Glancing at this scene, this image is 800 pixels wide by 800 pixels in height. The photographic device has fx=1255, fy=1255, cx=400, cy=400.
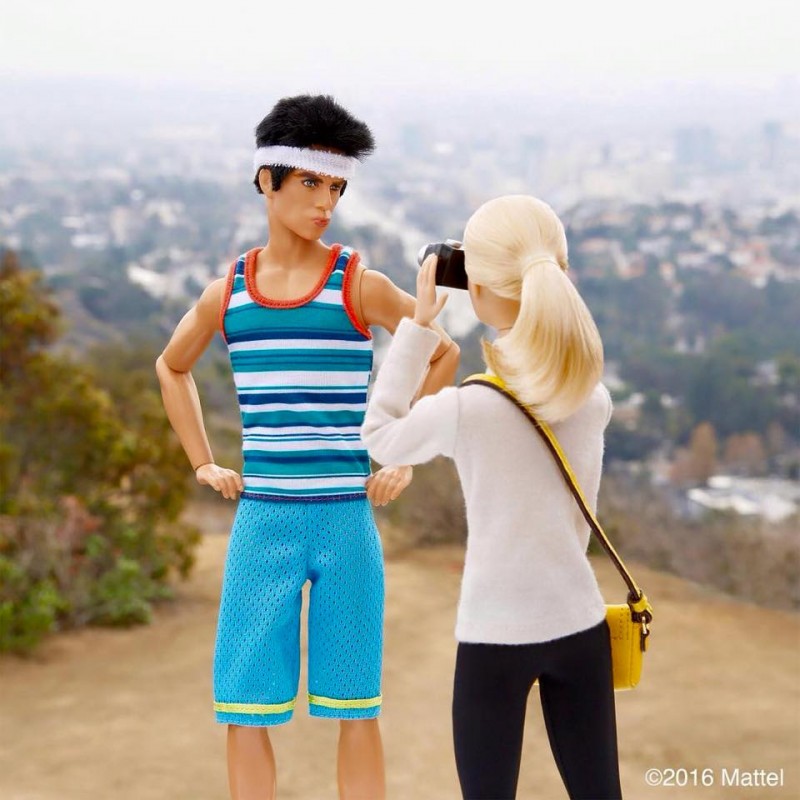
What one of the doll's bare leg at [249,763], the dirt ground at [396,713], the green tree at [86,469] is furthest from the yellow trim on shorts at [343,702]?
the green tree at [86,469]

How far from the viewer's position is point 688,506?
414 inches

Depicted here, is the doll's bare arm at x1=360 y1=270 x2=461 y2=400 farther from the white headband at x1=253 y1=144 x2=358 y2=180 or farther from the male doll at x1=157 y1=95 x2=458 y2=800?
the white headband at x1=253 y1=144 x2=358 y2=180

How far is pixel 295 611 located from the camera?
275 cm

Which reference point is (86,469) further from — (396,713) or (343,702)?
(343,702)

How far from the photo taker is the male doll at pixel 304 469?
2.69m

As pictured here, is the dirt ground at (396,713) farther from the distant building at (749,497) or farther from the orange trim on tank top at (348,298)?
the orange trim on tank top at (348,298)

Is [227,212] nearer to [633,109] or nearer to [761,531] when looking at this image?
[633,109]

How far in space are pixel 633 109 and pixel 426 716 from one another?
2629 cm

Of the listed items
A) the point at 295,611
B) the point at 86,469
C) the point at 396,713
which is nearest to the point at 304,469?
the point at 295,611

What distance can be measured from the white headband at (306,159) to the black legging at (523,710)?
1.08m

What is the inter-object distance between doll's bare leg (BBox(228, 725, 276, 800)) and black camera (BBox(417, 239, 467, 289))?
1113 millimetres

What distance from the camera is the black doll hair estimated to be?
106 inches

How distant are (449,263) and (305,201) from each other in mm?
557

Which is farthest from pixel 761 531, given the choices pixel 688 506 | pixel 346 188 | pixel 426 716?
pixel 346 188
